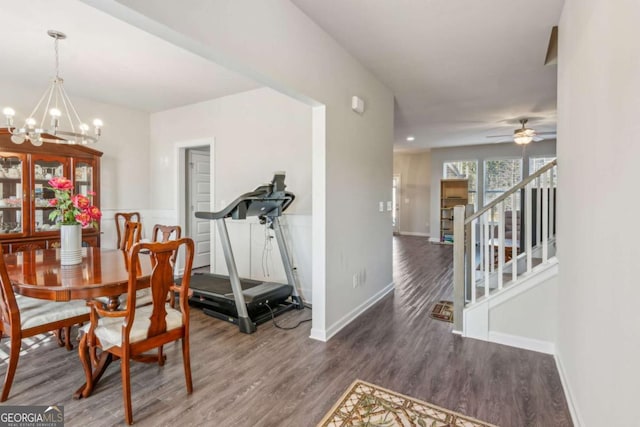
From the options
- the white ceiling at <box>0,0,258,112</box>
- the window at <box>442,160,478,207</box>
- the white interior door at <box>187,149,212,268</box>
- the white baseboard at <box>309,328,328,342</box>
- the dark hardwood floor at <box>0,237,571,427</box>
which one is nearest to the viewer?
the dark hardwood floor at <box>0,237,571,427</box>

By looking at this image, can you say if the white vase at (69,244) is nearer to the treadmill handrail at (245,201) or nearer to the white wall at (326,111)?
the treadmill handrail at (245,201)

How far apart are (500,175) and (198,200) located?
25.2 feet

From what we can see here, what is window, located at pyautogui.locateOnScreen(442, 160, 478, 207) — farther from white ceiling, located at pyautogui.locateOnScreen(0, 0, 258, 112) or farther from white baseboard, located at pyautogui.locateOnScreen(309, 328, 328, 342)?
white baseboard, located at pyautogui.locateOnScreen(309, 328, 328, 342)

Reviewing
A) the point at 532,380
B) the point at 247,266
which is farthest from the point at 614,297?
the point at 247,266

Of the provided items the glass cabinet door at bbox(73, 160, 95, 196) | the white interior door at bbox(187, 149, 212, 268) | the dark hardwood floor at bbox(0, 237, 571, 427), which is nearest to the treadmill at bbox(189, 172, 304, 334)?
the dark hardwood floor at bbox(0, 237, 571, 427)

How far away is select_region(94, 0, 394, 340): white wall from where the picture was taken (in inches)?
71.6

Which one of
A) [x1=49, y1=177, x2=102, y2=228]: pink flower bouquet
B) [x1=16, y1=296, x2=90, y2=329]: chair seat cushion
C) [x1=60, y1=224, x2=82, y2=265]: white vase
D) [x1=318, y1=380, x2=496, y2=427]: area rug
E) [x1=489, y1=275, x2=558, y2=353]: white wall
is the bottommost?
[x1=318, y1=380, x2=496, y2=427]: area rug

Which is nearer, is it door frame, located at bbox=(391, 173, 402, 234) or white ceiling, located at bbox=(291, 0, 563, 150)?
white ceiling, located at bbox=(291, 0, 563, 150)

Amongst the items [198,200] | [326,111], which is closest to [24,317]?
[326,111]

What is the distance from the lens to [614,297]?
1309 millimetres

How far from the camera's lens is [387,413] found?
1940 millimetres

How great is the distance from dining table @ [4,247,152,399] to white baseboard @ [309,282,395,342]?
1.53 meters

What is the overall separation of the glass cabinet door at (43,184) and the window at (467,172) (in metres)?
8.78

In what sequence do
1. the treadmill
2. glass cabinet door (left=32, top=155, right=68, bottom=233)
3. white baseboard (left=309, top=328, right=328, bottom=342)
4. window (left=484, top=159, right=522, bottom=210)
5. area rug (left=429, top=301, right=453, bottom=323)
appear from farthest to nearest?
window (left=484, top=159, right=522, bottom=210) → glass cabinet door (left=32, top=155, right=68, bottom=233) → area rug (left=429, top=301, right=453, bottom=323) → the treadmill → white baseboard (left=309, top=328, right=328, bottom=342)
